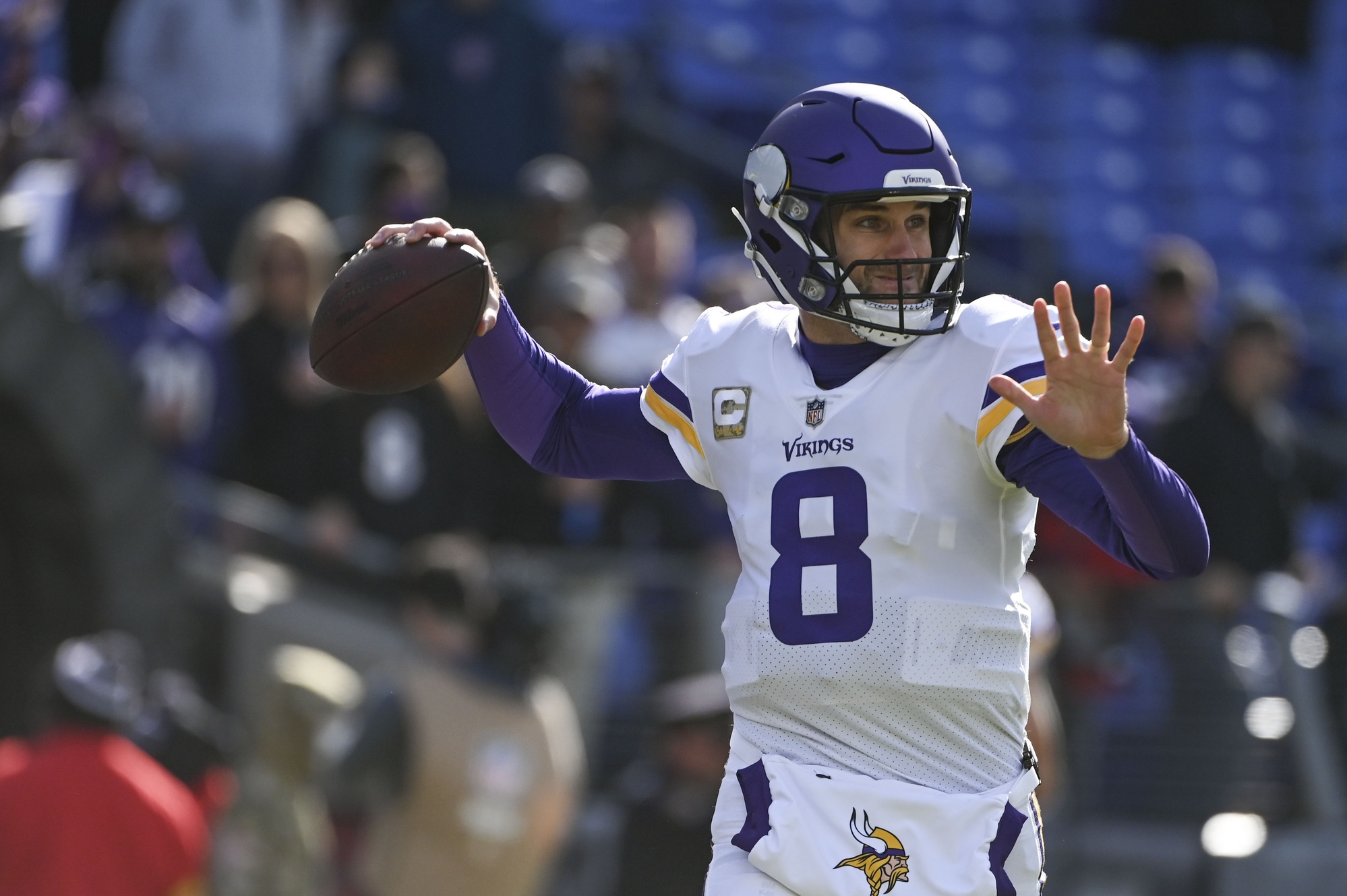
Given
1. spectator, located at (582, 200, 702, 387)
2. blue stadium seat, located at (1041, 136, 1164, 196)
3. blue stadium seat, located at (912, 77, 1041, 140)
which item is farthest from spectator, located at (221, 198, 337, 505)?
blue stadium seat, located at (1041, 136, 1164, 196)

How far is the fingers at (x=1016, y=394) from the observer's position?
3.03 metres

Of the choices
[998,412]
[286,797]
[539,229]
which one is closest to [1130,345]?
[998,412]

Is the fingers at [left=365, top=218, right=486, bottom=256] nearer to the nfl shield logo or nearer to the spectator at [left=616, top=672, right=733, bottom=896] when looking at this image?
the nfl shield logo

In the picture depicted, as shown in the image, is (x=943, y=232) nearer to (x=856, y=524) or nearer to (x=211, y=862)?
(x=856, y=524)

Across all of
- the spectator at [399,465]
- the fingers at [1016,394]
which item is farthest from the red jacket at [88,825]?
the fingers at [1016,394]

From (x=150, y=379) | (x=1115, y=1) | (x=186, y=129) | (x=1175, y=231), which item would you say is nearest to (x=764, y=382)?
(x=150, y=379)

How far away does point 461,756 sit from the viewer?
6312 millimetres

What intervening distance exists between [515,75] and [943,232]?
6.45 metres

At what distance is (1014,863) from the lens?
10.7ft

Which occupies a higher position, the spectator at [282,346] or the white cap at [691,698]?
the spectator at [282,346]

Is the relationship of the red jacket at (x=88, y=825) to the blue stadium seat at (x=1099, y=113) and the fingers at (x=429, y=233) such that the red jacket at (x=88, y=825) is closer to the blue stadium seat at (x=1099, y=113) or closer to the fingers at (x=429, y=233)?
the fingers at (x=429, y=233)

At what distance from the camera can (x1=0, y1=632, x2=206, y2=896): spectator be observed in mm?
6125

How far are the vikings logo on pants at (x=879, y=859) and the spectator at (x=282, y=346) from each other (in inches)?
179

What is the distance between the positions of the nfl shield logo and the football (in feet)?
2.13
